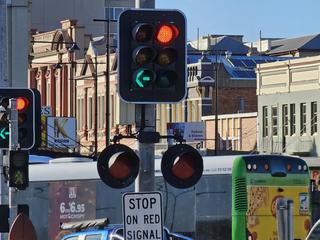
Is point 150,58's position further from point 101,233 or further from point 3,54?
point 101,233

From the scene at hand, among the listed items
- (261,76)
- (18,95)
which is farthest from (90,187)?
(261,76)

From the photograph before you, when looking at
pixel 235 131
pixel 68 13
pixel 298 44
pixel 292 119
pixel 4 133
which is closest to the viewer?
pixel 4 133

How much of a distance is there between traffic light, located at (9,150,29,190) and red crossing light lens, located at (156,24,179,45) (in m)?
6.85

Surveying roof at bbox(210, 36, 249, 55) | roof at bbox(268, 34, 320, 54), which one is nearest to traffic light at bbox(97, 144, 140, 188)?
roof at bbox(268, 34, 320, 54)

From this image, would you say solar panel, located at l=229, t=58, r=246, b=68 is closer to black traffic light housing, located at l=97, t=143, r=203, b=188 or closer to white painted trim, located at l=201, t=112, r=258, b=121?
white painted trim, located at l=201, t=112, r=258, b=121

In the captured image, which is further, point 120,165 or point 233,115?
Answer: point 233,115

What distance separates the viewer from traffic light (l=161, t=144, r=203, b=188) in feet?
39.4

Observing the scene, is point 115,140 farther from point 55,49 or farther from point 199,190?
point 55,49

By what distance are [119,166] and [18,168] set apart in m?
7.12

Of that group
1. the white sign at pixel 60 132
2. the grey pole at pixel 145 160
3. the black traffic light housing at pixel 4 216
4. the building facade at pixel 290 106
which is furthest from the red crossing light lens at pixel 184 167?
the white sign at pixel 60 132

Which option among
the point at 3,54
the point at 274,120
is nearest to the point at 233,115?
the point at 274,120

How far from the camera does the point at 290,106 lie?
70625 millimetres

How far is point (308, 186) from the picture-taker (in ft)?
84.2

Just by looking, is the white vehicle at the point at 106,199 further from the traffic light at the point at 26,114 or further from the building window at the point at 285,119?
the building window at the point at 285,119
